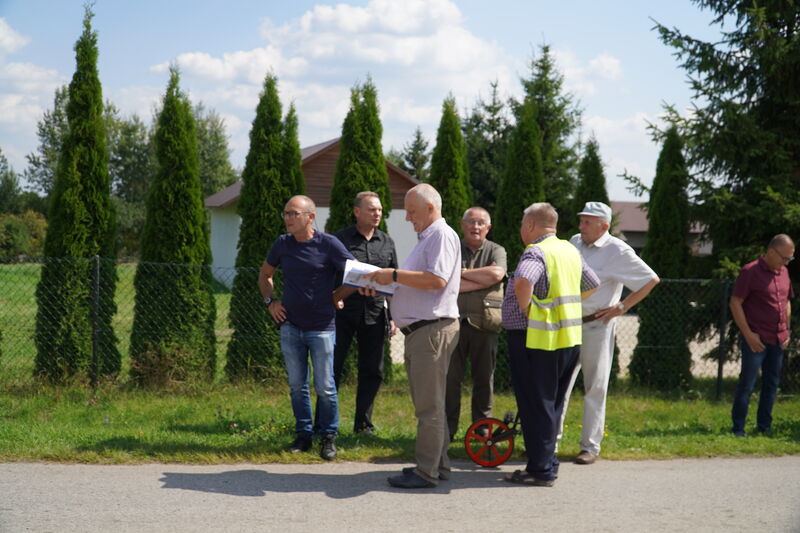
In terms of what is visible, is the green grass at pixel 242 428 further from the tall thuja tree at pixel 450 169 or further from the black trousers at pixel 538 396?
the tall thuja tree at pixel 450 169

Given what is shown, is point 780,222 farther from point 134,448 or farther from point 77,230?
point 77,230

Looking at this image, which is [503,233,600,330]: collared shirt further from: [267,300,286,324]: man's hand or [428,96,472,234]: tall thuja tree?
[428,96,472,234]: tall thuja tree

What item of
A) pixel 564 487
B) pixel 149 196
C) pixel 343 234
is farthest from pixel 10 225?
pixel 564 487

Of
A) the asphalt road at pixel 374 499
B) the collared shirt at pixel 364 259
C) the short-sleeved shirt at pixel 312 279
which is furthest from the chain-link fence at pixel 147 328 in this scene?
the short-sleeved shirt at pixel 312 279

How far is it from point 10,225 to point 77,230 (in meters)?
32.9

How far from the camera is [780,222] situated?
9234mm

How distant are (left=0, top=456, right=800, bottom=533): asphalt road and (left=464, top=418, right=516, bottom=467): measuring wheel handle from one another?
0.31 ft

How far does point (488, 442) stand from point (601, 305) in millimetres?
1419

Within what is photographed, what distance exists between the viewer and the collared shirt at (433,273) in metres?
4.66

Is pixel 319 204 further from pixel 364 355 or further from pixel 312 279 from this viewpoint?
pixel 312 279

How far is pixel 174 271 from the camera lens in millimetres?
8398

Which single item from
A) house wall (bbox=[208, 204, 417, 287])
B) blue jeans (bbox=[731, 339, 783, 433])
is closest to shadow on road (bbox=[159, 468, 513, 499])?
blue jeans (bbox=[731, 339, 783, 433])

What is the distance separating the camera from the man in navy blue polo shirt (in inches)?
211

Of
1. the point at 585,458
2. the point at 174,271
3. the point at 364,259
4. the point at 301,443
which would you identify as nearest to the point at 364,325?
the point at 364,259
